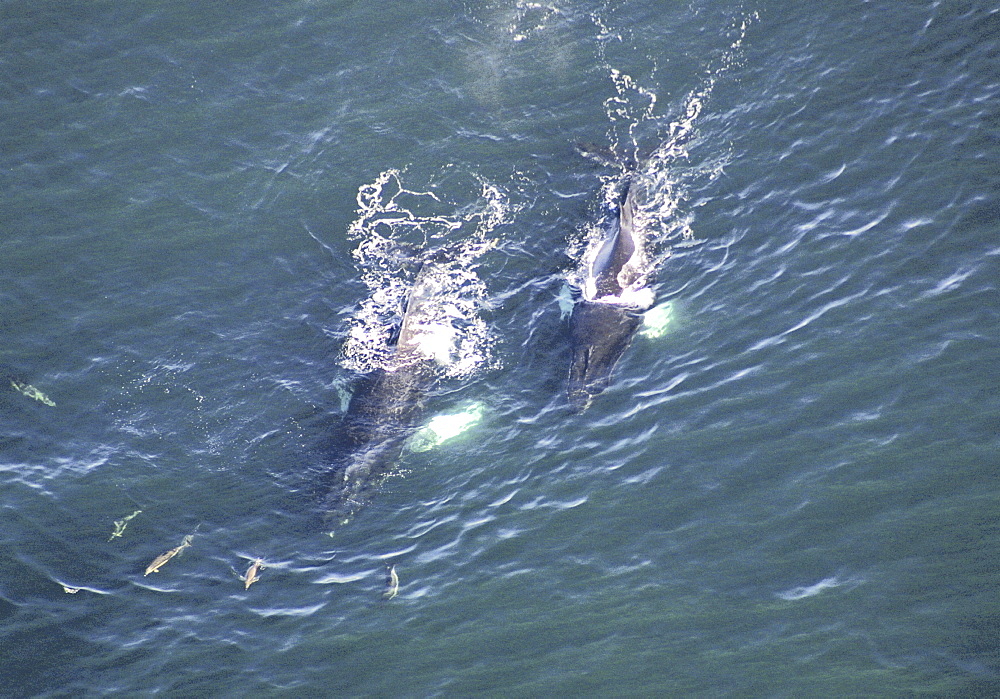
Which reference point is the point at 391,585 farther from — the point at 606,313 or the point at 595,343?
the point at 606,313

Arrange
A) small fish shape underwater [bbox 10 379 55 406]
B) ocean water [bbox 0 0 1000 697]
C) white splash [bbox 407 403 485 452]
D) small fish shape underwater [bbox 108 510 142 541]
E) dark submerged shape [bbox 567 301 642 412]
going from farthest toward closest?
small fish shape underwater [bbox 10 379 55 406]
dark submerged shape [bbox 567 301 642 412]
white splash [bbox 407 403 485 452]
small fish shape underwater [bbox 108 510 142 541]
ocean water [bbox 0 0 1000 697]

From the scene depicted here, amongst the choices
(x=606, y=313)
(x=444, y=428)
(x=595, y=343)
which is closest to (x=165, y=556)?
(x=444, y=428)

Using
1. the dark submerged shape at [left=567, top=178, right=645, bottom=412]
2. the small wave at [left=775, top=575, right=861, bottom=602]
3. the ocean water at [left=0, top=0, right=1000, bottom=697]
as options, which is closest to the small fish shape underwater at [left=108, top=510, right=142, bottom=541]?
the ocean water at [left=0, top=0, right=1000, bottom=697]

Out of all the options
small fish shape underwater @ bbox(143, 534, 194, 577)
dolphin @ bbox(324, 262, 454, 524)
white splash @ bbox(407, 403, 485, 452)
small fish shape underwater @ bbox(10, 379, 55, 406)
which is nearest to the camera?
small fish shape underwater @ bbox(143, 534, 194, 577)

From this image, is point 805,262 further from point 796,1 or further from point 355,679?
point 355,679

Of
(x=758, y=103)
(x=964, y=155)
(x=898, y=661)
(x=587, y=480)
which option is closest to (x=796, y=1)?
(x=758, y=103)

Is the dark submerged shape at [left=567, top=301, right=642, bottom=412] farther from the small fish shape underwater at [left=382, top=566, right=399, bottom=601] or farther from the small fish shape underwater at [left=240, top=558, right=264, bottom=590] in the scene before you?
the small fish shape underwater at [left=240, top=558, right=264, bottom=590]
